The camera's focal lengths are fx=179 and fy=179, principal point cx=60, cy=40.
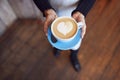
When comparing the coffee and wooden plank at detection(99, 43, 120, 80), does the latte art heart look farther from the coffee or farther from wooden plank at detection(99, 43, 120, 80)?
wooden plank at detection(99, 43, 120, 80)

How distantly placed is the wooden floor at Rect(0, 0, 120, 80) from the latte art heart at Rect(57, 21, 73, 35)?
2.02 ft

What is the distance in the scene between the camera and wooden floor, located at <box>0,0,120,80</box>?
1244 millimetres

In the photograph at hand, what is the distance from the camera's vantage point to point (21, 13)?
52.9 inches

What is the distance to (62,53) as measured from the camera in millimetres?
1300

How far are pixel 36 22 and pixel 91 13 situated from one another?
438mm

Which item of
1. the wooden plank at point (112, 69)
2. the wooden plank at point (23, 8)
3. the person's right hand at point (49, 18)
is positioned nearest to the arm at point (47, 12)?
the person's right hand at point (49, 18)

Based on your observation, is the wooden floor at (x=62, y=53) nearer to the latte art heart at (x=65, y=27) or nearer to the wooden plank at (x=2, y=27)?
the wooden plank at (x=2, y=27)

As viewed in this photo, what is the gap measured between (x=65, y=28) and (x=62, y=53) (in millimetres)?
629

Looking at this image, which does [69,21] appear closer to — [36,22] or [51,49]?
[51,49]

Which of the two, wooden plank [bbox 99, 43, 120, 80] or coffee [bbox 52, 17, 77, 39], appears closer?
coffee [bbox 52, 17, 77, 39]

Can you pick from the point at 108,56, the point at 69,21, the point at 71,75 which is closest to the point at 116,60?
the point at 108,56

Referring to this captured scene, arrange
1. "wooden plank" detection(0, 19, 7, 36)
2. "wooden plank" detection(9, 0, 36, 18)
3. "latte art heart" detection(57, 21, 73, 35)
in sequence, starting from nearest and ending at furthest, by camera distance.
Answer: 1. "latte art heart" detection(57, 21, 73, 35)
2. "wooden plank" detection(9, 0, 36, 18)
3. "wooden plank" detection(0, 19, 7, 36)

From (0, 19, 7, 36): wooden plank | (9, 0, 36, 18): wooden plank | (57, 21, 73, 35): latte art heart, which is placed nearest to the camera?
(57, 21, 73, 35): latte art heart

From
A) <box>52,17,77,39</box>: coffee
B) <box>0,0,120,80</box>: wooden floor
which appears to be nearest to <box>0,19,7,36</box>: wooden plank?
<box>0,0,120,80</box>: wooden floor
